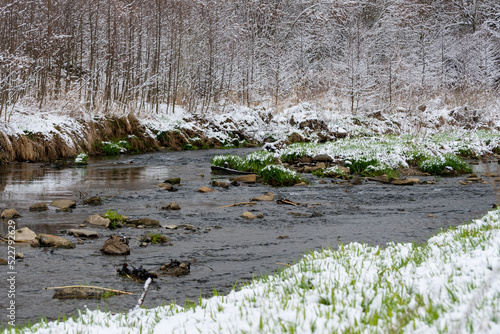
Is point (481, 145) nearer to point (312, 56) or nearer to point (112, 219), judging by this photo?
point (112, 219)

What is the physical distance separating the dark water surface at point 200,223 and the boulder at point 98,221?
27 cm

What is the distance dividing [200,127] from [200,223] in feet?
72.9

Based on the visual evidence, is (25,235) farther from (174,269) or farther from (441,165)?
(441,165)

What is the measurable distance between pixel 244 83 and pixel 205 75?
11.7 ft

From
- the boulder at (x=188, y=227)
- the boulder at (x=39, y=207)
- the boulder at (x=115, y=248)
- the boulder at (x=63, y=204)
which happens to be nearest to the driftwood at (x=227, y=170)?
the boulder at (x=63, y=204)

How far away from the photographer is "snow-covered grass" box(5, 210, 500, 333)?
2.62 m

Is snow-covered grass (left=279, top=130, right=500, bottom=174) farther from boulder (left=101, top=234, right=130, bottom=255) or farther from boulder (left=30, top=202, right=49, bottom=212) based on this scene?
boulder (left=101, top=234, right=130, bottom=255)

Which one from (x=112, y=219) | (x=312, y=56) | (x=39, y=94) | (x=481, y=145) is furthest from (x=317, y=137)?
(x=312, y=56)

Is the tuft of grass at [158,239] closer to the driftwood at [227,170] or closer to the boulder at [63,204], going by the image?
the boulder at [63,204]

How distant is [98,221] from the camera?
8320 mm

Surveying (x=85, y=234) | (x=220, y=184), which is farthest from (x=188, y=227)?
(x=220, y=184)

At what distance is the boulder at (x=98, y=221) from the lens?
8.23m

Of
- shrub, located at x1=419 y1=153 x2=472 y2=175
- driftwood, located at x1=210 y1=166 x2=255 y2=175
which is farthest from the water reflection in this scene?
shrub, located at x1=419 y1=153 x2=472 y2=175

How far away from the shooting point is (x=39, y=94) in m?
23.3
